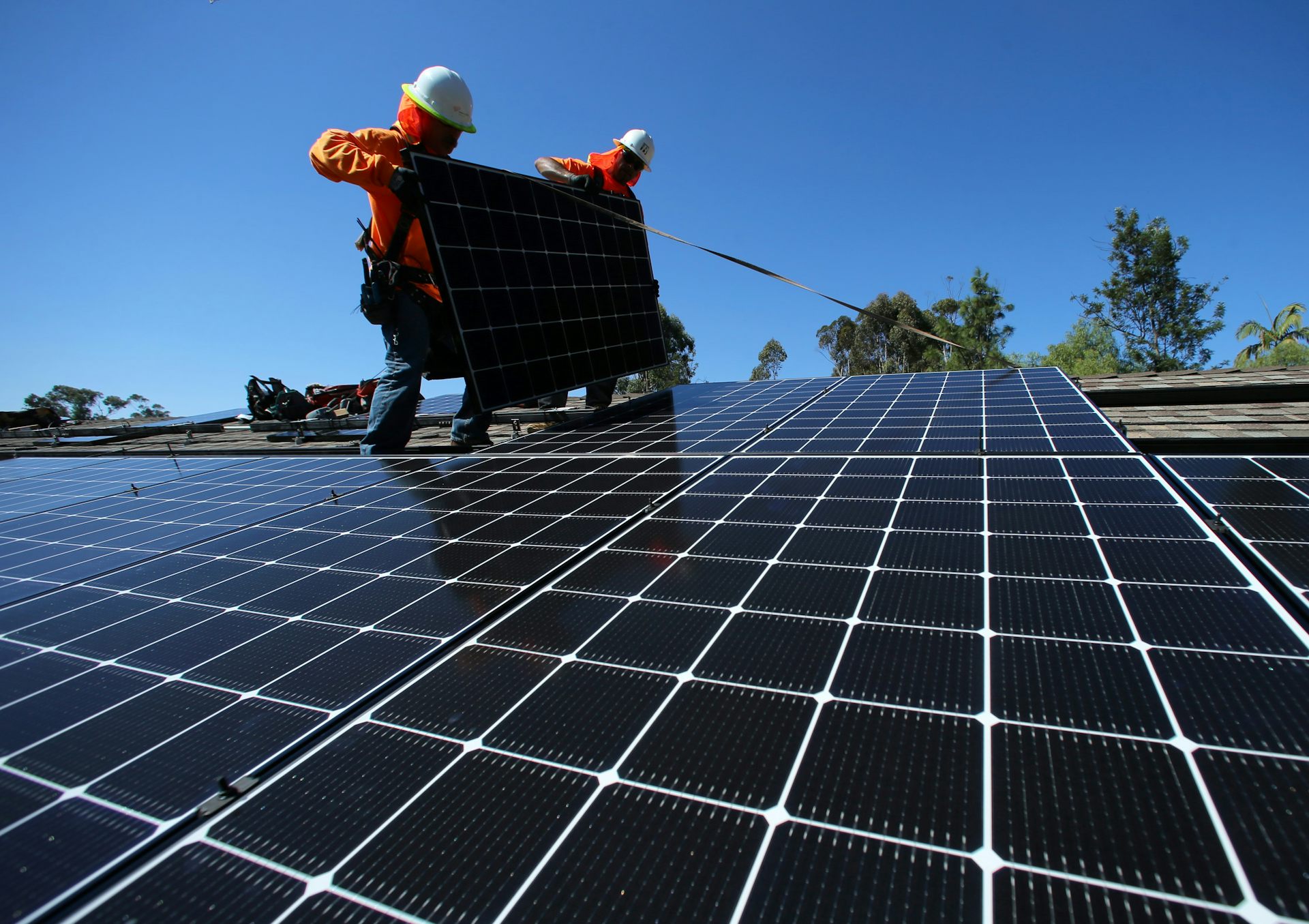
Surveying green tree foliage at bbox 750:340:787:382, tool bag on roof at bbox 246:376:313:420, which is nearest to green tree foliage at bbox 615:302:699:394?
green tree foliage at bbox 750:340:787:382

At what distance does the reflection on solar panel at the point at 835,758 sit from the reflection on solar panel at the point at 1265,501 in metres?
0.22

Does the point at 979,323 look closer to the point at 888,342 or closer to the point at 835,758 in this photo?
the point at 888,342

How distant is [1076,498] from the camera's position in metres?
3.78

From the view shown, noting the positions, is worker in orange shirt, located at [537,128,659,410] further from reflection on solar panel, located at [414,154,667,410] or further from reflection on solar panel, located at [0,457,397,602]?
reflection on solar panel, located at [0,457,397,602]

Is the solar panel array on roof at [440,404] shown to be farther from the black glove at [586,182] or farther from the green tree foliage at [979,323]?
the green tree foliage at [979,323]

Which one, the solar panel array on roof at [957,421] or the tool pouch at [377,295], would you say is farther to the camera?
the tool pouch at [377,295]

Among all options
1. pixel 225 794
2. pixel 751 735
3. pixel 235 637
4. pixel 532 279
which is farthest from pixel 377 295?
pixel 751 735

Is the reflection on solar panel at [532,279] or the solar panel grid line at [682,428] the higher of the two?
the reflection on solar panel at [532,279]

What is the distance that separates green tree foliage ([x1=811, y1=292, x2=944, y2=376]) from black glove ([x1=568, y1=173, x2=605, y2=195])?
42.3 meters

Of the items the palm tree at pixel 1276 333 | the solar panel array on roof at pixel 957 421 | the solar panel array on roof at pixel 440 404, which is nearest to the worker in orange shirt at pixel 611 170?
the solar panel array on roof at pixel 440 404

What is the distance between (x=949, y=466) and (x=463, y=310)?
5.43 m

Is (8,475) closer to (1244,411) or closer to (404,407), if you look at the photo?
(404,407)

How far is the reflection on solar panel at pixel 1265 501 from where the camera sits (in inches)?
109

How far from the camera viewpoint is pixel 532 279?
27.5 feet
